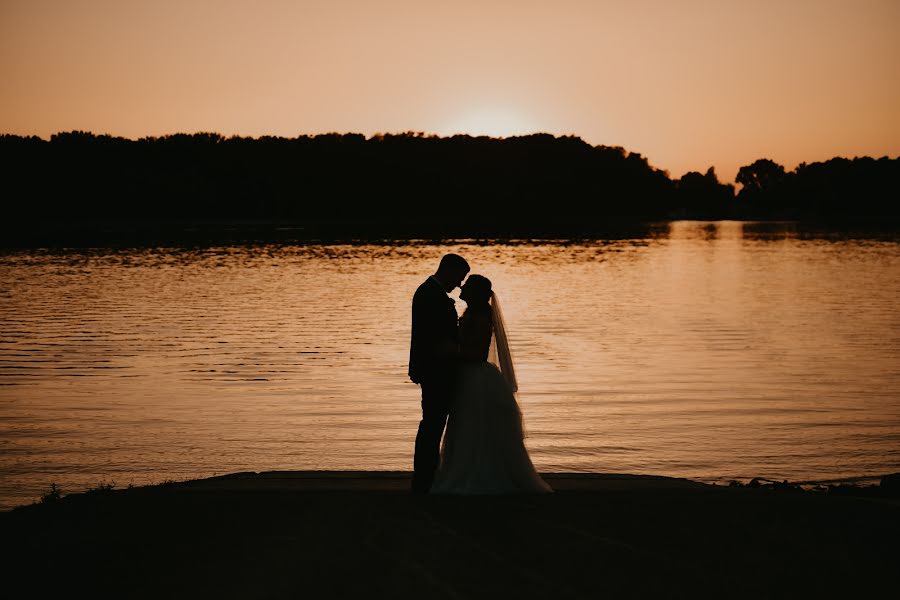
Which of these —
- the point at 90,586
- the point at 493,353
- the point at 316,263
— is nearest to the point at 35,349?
the point at 493,353

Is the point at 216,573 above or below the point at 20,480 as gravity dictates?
above

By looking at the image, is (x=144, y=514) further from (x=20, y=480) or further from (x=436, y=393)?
(x=20, y=480)

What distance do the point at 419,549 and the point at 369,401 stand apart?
1304 cm

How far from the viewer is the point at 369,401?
19922 millimetres

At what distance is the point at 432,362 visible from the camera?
897 cm

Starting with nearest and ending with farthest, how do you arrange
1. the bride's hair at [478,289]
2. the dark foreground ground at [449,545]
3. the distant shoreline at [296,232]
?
1. the dark foreground ground at [449,545]
2. the bride's hair at [478,289]
3. the distant shoreline at [296,232]

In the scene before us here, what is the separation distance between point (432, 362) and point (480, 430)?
725 millimetres

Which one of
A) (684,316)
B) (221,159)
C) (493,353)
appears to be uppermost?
(221,159)

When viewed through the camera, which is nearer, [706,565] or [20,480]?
[706,565]

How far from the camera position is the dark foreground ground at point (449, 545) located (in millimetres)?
6180

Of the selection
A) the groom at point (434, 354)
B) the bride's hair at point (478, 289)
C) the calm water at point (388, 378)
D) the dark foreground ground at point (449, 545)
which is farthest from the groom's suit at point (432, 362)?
the calm water at point (388, 378)

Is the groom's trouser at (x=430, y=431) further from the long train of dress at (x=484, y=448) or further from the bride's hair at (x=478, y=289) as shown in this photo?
the bride's hair at (x=478, y=289)

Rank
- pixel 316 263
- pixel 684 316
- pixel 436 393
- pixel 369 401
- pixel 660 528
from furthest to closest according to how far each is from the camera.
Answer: pixel 316 263, pixel 684 316, pixel 369 401, pixel 436 393, pixel 660 528

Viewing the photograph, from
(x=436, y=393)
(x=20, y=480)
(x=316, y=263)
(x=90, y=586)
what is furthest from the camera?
(x=316, y=263)
